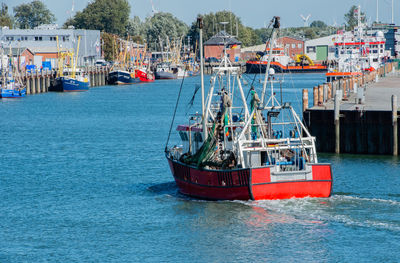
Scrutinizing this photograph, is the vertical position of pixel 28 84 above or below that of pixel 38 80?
below

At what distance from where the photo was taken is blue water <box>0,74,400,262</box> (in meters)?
31.5

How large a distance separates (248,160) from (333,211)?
460 cm

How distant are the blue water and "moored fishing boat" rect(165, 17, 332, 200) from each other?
69cm

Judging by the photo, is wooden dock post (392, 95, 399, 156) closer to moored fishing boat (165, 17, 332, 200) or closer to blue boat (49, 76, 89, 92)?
moored fishing boat (165, 17, 332, 200)

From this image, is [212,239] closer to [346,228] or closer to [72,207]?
[346,228]

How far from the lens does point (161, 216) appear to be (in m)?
37.2

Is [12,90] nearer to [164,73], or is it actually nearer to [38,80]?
[38,80]

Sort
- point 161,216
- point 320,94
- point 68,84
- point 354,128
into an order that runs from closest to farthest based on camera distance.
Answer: point 161,216
point 354,128
point 320,94
point 68,84

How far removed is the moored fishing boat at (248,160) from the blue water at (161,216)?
2.27 feet

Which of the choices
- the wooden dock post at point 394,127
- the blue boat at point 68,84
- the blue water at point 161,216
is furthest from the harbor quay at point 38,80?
the wooden dock post at point 394,127

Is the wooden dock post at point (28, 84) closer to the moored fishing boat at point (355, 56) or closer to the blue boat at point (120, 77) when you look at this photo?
the blue boat at point (120, 77)

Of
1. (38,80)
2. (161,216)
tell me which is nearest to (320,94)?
(161,216)

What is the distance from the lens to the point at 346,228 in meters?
33.3

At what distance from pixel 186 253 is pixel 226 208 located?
18.5ft
